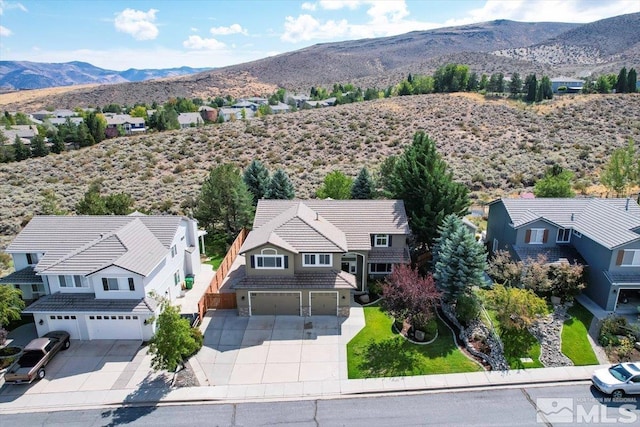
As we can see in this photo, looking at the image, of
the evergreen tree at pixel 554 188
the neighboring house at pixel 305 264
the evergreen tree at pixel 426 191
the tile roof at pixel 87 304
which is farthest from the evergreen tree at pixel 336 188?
the tile roof at pixel 87 304

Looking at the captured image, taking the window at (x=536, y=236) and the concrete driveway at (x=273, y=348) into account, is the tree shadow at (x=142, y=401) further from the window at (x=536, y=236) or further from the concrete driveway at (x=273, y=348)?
the window at (x=536, y=236)

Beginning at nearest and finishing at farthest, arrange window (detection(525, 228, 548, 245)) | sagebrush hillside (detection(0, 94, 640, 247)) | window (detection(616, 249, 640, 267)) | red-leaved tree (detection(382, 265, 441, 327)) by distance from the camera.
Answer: red-leaved tree (detection(382, 265, 441, 327)) → window (detection(616, 249, 640, 267)) → window (detection(525, 228, 548, 245)) → sagebrush hillside (detection(0, 94, 640, 247))

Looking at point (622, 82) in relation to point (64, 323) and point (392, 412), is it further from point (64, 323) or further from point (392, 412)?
point (64, 323)

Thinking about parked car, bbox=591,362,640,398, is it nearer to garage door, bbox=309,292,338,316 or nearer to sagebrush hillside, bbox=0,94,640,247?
garage door, bbox=309,292,338,316

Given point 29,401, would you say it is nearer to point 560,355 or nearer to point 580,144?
point 560,355

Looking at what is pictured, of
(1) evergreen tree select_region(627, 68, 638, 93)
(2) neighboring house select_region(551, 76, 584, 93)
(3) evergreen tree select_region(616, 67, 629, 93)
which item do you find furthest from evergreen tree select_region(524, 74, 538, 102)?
(2) neighboring house select_region(551, 76, 584, 93)

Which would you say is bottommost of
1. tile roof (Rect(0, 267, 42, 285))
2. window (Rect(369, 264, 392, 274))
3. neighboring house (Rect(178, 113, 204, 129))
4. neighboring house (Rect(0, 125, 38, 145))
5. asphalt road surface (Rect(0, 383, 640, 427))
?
asphalt road surface (Rect(0, 383, 640, 427))

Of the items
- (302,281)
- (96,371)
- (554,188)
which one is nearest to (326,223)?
(302,281)
